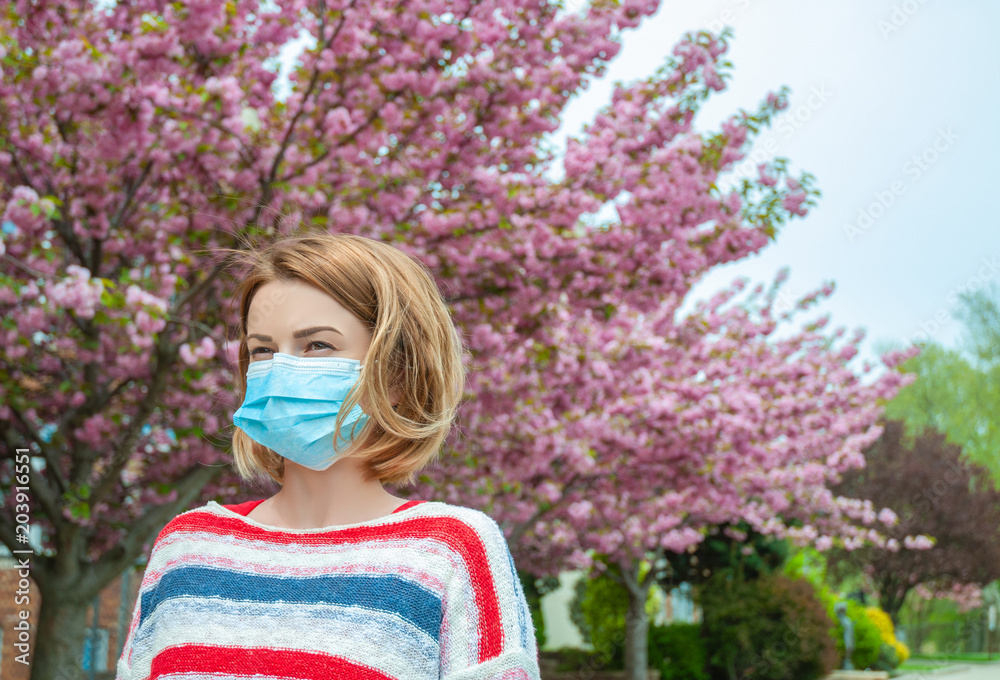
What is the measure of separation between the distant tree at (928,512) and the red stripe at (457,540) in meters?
29.9

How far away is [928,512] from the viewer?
2867 centimetres

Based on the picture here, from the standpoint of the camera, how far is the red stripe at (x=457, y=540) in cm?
157

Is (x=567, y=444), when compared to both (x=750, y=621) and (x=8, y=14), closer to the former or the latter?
(x=8, y=14)

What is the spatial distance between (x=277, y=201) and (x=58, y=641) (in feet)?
10.5

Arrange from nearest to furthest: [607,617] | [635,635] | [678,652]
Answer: [635,635]
[678,652]
[607,617]

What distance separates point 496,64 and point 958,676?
1863cm

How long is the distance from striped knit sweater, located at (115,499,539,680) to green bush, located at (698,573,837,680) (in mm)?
16043

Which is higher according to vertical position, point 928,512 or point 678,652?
point 928,512

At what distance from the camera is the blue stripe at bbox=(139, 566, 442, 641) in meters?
1.56

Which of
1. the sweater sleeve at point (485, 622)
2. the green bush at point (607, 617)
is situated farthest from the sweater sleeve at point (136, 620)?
the green bush at point (607, 617)

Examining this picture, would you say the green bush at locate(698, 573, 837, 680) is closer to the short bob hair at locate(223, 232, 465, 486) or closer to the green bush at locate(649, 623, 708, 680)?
the green bush at locate(649, 623, 708, 680)

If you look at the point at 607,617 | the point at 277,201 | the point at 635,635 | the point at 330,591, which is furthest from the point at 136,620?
the point at 607,617

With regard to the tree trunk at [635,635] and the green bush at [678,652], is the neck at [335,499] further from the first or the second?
the green bush at [678,652]

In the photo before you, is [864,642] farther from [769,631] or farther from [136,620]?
[136,620]
